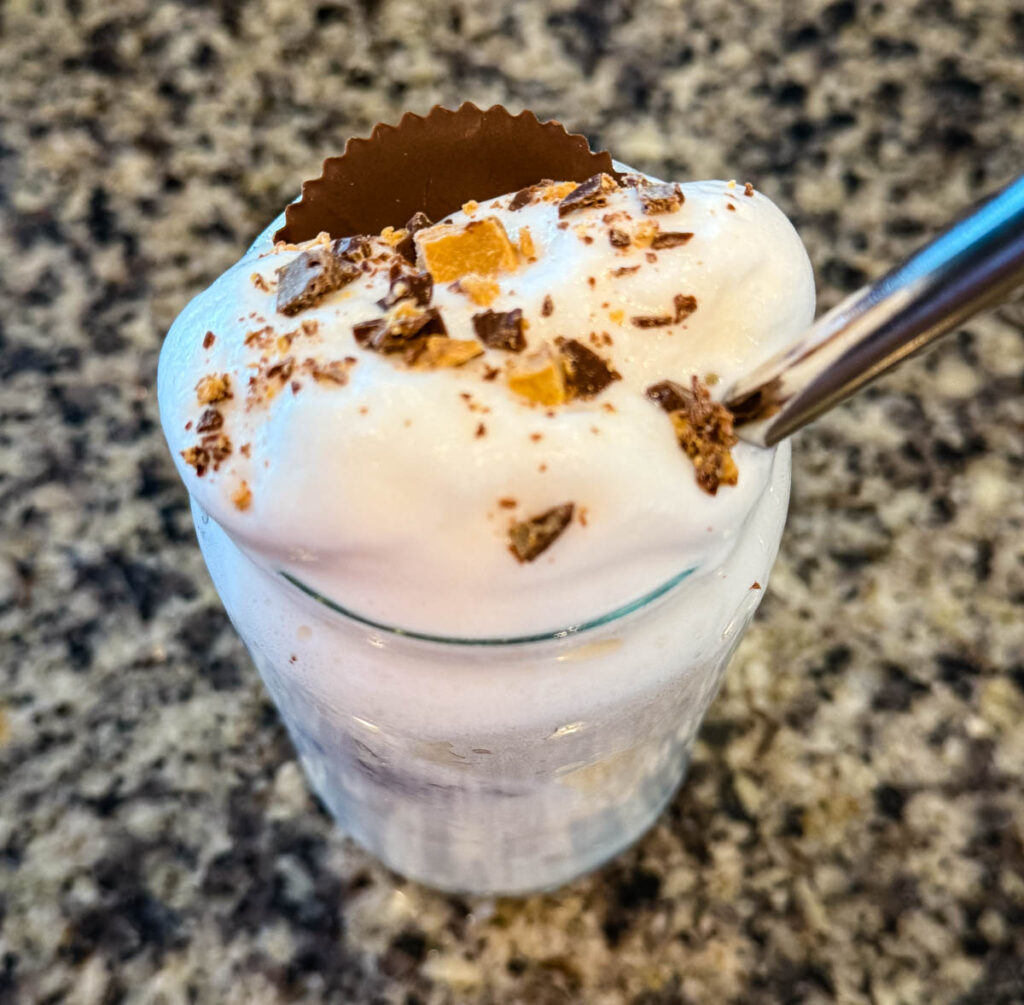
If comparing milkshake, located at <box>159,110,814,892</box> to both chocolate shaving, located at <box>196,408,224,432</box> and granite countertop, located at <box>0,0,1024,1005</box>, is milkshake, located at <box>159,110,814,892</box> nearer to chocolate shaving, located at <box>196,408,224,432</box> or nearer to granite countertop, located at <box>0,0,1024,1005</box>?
chocolate shaving, located at <box>196,408,224,432</box>

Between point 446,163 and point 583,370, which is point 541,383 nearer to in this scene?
point 583,370

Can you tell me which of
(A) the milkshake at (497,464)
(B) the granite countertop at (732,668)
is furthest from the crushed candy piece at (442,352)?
(B) the granite countertop at (732,668)

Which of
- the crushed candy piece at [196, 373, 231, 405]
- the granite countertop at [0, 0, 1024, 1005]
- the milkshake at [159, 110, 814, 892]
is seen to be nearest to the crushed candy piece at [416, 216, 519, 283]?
the milkshake at [159, 110, 814, 892]

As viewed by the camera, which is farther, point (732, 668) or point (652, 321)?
point (732, 668)

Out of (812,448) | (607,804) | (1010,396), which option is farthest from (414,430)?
(1010,396)

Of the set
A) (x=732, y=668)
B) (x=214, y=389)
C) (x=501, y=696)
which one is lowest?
(x=732, y=668)

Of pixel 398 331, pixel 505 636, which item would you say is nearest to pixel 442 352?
pixel 398 331
